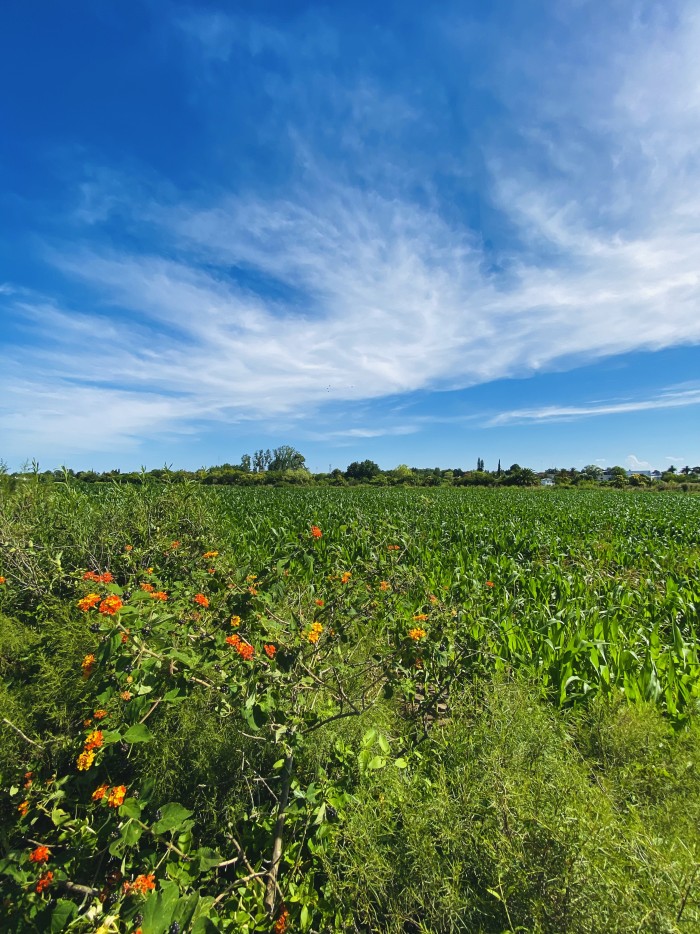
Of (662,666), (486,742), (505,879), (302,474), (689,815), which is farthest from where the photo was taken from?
(302,474)

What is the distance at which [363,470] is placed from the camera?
3438 inches

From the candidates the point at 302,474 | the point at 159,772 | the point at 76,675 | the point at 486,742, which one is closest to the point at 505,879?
the point at 486,742

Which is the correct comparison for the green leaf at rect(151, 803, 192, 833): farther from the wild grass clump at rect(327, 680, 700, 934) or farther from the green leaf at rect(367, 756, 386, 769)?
the green leaf at rect(367, 756, 386, 769)

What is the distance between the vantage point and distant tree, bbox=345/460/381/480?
84438mm

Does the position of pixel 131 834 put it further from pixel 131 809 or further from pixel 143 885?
pixel 143 885

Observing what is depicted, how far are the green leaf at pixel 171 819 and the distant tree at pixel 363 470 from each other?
80.7 metres

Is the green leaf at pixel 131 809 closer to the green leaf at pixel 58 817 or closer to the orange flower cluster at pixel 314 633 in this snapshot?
the green leaf at pixel 58 817

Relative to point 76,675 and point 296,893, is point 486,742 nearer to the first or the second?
point 296,893

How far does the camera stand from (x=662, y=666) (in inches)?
171

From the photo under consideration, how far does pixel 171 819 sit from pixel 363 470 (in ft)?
281

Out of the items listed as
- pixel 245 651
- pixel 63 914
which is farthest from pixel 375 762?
pixel 63 914

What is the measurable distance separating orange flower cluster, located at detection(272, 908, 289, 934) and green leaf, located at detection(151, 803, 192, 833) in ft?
2.58

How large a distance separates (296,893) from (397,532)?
3381 millimetres

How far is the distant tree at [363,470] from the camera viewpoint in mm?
84438
